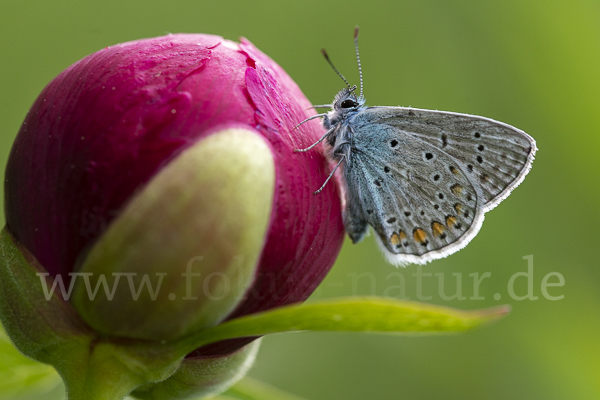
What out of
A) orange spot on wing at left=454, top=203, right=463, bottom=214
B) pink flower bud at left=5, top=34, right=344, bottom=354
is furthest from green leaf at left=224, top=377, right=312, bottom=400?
orange spot on wing at left=454, top=203, right=463, bottom=214

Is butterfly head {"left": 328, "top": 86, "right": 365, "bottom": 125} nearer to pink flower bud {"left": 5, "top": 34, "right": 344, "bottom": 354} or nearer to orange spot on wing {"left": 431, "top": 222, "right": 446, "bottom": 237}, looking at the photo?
orange spot on wing {"left": 431, "top": 222, "right": 446, "bottom": 237}

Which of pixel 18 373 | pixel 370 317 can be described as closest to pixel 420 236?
pixel 370 317

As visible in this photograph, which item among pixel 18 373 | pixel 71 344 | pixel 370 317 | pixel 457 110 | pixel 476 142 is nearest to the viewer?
pixel 370 317

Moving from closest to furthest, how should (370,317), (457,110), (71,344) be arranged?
1. (370,317)
2. (71,344)
3. (457,110)

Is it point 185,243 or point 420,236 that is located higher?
point 185,243

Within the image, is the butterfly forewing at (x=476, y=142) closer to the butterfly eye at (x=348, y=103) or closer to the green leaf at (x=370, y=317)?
the butterfly eye at (x=348, y=103)

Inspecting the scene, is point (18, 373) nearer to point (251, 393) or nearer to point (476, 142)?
point (251, 393)

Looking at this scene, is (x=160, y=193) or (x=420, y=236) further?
(x=420, y=236)
